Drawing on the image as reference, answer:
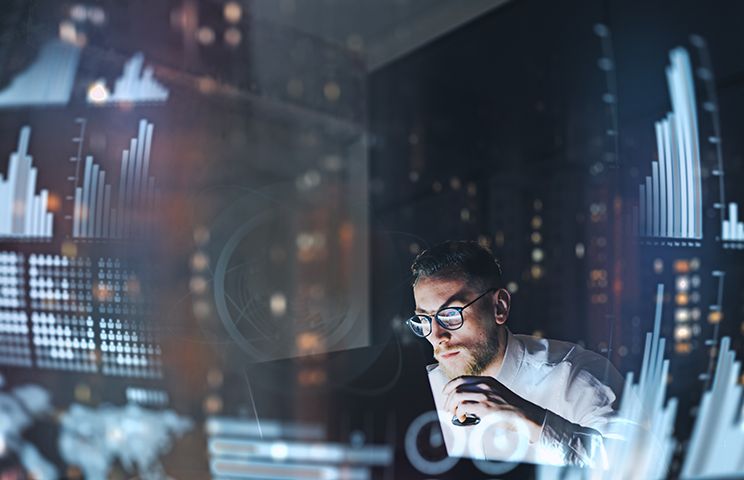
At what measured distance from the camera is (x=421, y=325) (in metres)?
0.83

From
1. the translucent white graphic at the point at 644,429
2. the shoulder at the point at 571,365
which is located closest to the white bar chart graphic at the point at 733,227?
the translucent white graphic at the point at 644,429

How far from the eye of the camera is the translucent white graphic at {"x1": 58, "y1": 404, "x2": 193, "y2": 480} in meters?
1.13

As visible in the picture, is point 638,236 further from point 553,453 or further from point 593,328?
point 553,453

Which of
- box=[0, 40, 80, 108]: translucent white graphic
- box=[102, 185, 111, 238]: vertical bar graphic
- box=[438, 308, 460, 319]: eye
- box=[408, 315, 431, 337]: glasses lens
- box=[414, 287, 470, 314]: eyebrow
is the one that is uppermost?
box=[0, 40, 80, 108]: translucent white graphic

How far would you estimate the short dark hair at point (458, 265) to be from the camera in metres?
0.82

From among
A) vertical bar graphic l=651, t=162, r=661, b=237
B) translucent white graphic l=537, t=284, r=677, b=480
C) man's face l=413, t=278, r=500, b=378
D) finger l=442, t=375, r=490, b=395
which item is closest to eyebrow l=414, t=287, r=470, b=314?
man's face l=413, t=278, r=500, b=378

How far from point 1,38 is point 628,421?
1.38m

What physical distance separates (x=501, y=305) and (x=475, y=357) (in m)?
0.10

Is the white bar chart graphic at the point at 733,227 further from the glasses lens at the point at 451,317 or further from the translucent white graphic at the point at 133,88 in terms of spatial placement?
the translucent white graphic at the point at 133,88

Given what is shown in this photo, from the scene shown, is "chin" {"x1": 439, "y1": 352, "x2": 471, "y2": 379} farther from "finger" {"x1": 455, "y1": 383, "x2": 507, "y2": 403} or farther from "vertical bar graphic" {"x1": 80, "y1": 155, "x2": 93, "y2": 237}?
"vertical bar graphic" {"x1": 80, "y1": 155, "x2": 93, "y2": 237}

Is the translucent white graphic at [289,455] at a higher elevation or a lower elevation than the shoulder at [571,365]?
lower

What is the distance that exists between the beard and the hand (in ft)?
0.04

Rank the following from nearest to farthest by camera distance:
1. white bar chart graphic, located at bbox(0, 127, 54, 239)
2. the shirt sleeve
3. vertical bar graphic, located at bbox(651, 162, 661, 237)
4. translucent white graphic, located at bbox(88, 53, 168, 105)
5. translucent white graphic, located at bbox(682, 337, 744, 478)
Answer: the shirt sleeve, translucent white graphic, located at bbox(682, 337, 744, 478), vertical bar graphic, located at bbox(651, 162, 661, 237), white bar chart graphic, located at bbox(0, 127, 54, 239), translucent white graphic, located at bbox(88, 53, 168, 105)

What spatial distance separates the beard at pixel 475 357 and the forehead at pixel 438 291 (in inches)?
2.6
